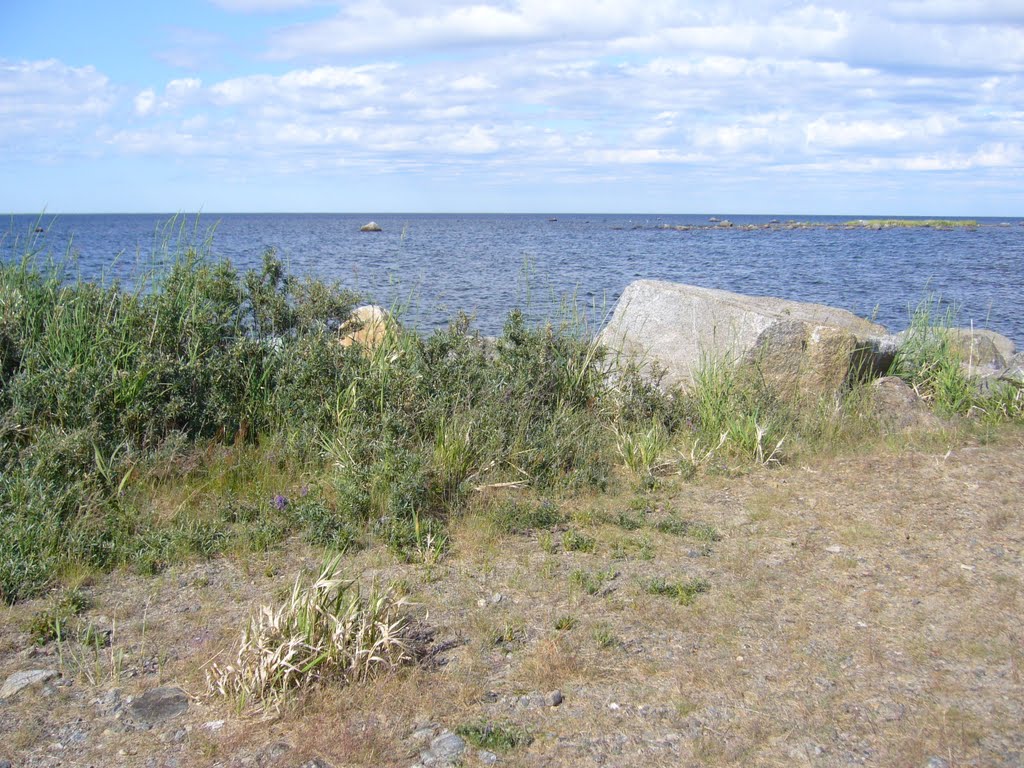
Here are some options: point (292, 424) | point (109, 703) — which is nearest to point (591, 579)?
point (109, 703)

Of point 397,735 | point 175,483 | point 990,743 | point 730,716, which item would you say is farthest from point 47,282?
point 990,743

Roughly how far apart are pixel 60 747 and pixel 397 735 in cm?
116

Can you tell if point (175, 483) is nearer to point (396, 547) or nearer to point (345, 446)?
point (345, 446)

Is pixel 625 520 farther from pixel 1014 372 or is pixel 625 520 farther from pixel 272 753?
pixel 1014 372

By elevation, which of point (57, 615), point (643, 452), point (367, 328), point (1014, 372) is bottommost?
point (57, 615)

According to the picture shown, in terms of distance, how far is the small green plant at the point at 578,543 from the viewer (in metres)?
4.71

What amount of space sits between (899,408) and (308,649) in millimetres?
6187

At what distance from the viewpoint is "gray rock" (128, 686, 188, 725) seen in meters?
3.12

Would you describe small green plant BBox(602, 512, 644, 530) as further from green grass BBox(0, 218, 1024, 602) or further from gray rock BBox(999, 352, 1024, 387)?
gray rock BBox(999, 352, 1024, 387)

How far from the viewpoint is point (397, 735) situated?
302cm

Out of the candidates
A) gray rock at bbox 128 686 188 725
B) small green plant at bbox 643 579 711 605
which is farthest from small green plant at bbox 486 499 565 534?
gray rock at bbox 128 686 188 725

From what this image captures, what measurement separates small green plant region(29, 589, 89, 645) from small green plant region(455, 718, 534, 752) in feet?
6.11

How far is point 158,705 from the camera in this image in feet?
10.5

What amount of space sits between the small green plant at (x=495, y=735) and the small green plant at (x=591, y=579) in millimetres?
1184
